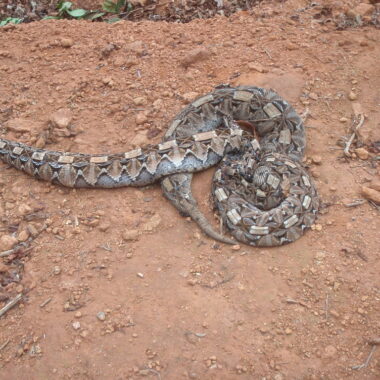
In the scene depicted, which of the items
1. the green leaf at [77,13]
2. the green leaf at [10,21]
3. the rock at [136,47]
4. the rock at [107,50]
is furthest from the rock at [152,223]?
the green leaf at [10,21]

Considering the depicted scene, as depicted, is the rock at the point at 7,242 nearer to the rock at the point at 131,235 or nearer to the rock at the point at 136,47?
the rock at the point at 131,235

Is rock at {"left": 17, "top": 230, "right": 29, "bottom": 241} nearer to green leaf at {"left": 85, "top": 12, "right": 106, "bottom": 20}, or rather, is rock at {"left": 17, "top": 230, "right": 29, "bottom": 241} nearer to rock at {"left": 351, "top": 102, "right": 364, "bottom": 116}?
rock at {"left": 351, "top": 102, "right": 364, "bottom": 116}

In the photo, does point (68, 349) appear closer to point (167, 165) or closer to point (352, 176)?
point (167, 165)

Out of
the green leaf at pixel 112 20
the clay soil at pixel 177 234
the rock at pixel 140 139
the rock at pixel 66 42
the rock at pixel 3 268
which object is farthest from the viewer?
the green leaf at pixel 112 20

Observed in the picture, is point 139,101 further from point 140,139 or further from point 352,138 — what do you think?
point 352,138

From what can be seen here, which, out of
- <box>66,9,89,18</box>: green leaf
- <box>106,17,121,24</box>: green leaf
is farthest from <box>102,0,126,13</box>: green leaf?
<box>66,9,89,18</box>: green leaf

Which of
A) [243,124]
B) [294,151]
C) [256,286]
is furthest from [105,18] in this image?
[256,286]

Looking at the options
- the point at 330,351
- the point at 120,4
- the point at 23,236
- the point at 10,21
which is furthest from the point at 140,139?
the point at 10,21
